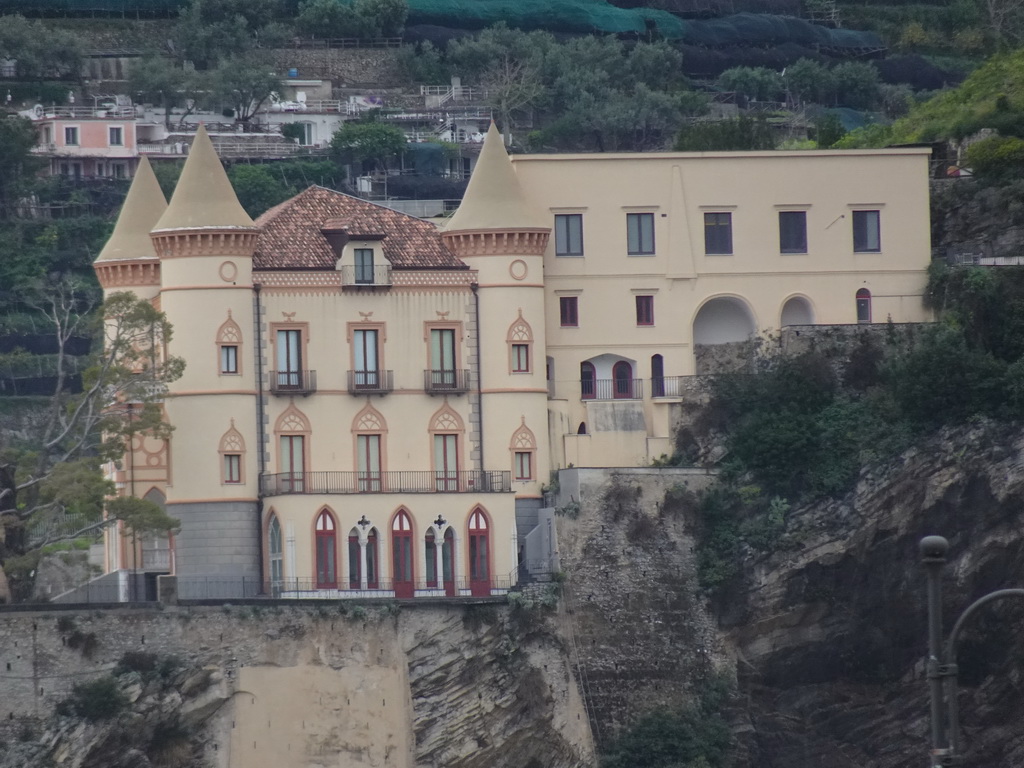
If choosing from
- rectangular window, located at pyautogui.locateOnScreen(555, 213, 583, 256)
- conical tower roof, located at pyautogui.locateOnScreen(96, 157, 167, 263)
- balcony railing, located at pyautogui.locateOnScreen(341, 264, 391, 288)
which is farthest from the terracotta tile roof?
rectangular window, located at pyautogui.locateOnScreen(555, 213, 583, 256)

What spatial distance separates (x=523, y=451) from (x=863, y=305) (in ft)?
39.3

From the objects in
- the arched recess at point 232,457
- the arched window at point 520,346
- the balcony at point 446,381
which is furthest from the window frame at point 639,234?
the arched recess at point 232,457

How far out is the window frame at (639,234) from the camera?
285 feet

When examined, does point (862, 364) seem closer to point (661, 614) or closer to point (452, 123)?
point (661, 614)

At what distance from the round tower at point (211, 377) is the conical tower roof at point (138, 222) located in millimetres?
2255

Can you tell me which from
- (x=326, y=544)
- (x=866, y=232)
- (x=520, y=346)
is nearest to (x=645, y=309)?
(x=520, y=346)

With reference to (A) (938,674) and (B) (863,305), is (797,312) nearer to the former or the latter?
(B) (863,305)

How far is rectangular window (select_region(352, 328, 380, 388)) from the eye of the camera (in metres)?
83.2

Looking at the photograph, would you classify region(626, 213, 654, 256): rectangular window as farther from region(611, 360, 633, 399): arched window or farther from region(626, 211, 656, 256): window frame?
region(611, 360, 633, 399): arched window

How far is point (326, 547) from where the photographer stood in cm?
8088

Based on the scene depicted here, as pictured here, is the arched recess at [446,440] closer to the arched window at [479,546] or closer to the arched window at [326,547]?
the arched window at [479,546]

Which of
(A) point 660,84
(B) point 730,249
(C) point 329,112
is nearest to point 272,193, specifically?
(C) point 329,112

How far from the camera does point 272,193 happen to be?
122m

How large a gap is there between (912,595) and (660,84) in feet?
219
